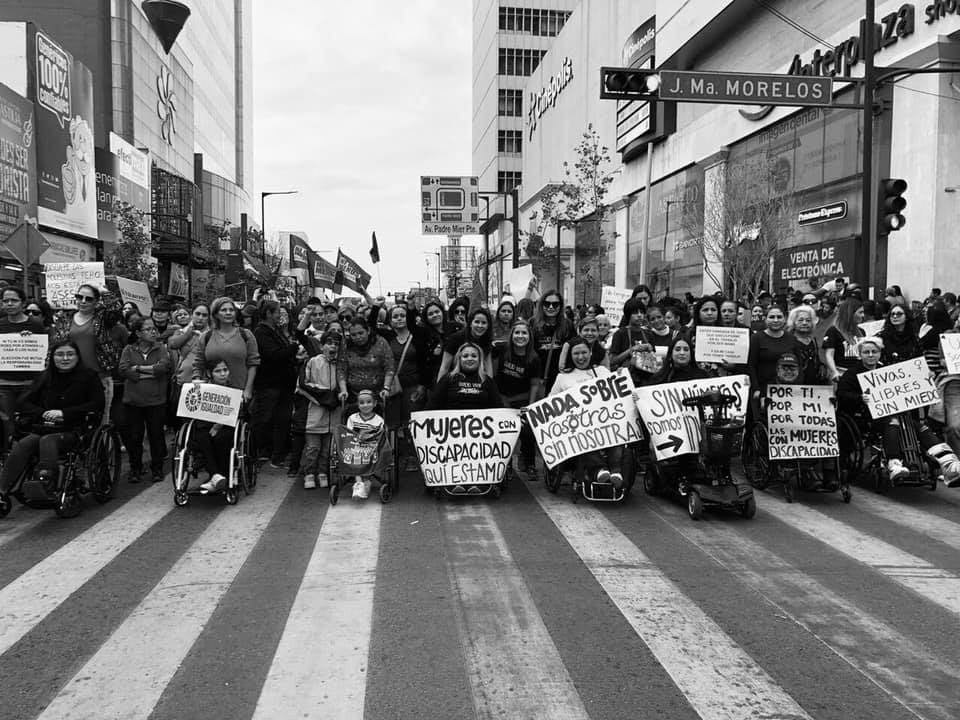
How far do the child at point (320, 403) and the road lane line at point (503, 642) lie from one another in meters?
2.60

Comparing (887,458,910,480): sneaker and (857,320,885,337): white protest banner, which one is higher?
(857,320,885,337): white protest banner

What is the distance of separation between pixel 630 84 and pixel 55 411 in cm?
876

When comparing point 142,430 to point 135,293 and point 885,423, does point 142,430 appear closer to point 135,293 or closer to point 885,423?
point 135,293

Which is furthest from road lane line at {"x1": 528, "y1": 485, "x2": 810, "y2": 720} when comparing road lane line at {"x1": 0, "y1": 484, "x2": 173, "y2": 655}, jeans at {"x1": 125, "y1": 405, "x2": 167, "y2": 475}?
jeans at {"x1": 125, "y1": 405, "x2": 167, "y2": 475}

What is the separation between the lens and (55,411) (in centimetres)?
747

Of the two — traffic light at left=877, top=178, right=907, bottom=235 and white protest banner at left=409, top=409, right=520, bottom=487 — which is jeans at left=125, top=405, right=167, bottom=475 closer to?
white protest banner at left=409, top=409, right=520, bottom=487

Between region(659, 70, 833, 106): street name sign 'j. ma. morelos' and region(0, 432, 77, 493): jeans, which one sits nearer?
region(0, 432, 77, 493): jeans

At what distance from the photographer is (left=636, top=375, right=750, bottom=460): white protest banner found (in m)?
7.89

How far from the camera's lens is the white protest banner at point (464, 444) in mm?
8234

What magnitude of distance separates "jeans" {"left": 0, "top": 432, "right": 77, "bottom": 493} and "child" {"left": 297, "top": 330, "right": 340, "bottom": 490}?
241cm

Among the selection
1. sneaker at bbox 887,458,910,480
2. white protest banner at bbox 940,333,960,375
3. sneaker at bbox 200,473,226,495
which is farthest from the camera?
white protest banner at bbox 940,333,960,375

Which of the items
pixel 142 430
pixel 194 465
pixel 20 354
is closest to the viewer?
pixel 194 465

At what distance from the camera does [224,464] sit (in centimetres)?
812

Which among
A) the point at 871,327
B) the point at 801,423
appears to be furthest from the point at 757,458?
the point at 871,327
